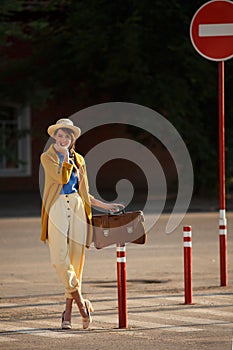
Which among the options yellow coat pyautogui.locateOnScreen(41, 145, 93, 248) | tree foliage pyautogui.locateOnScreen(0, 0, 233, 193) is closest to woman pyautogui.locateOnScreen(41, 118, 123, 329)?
yellow coat pyautogui.locateOnScreen(41, 145, 93, 248)

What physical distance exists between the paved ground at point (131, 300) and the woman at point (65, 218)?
37 cm

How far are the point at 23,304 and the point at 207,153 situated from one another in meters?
17.6

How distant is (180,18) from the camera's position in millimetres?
28234

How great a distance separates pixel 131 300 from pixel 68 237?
240 centimetres

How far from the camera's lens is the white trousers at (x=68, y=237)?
9742 millimetres

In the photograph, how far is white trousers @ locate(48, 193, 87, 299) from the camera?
974 cm

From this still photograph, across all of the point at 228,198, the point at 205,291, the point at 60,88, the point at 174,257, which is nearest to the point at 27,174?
the point at 60,88

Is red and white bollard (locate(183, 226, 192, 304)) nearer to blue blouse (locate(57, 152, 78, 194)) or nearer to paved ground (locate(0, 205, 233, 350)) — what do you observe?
paved ground (locate(0, 205, 233, 350))

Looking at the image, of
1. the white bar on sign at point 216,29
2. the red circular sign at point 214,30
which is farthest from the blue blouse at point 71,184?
the white bar on sign at point 216,29

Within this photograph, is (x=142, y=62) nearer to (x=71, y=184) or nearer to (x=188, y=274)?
(x=188, y=274)

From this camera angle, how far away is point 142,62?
1115 inches

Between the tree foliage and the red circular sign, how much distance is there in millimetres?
14060

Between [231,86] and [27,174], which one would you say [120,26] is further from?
[27,174]

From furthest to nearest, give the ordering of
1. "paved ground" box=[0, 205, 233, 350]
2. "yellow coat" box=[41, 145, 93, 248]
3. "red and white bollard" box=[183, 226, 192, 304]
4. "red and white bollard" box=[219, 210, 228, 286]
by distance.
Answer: "red and white bollard" box=[219, 210, 228, 286]
"red and white bollard" box=[183, 226, 192, 304]
"yellow coat" box=[41, 145, 93, 248]
"paved ground" box=[0, 205, 233, 350]
